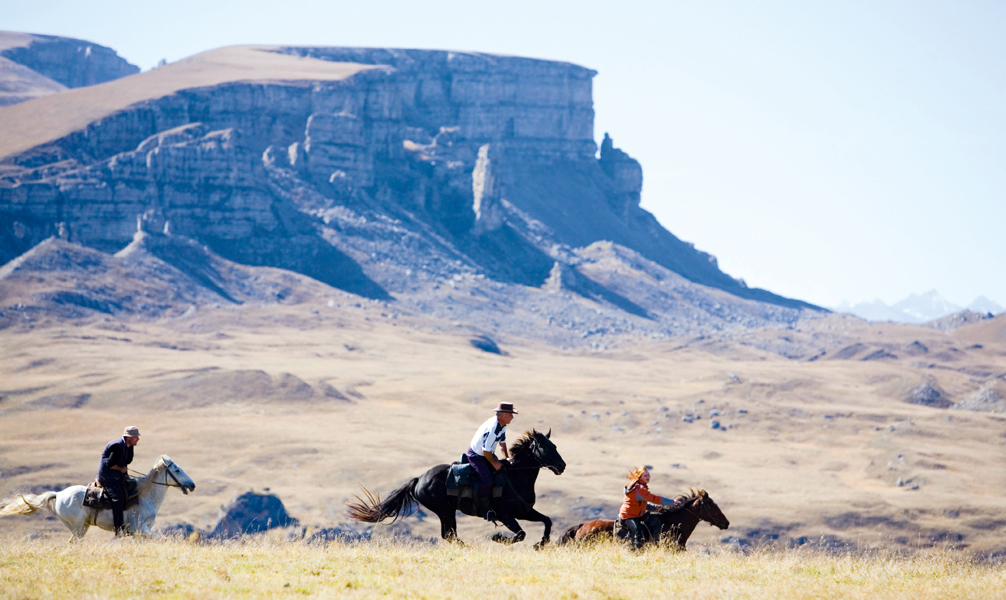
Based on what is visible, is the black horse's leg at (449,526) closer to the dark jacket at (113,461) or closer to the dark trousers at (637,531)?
the dark trousers at (637,531)

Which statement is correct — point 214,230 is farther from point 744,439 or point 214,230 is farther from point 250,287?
point 744,439

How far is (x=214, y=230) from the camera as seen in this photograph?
436 feet

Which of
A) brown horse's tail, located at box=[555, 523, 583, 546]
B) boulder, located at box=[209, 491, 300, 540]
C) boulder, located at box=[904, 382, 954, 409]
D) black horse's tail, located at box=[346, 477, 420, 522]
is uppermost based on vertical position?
black horse's tail, located at box=[346, 477, 420, 522]

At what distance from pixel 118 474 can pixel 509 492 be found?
661 cm

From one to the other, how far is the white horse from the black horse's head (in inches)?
220

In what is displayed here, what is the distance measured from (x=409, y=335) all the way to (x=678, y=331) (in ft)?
142

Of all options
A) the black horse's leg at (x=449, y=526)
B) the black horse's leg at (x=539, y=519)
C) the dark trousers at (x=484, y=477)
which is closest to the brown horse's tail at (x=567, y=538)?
the black horse's leg at (x=539, y=519)

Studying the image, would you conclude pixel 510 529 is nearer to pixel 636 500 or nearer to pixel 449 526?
pixel 449 526

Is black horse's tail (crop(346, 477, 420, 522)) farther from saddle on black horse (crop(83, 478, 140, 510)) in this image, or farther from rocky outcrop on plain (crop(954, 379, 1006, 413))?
rocky outcrop on plain (crop(954, 379, 1006, 413))

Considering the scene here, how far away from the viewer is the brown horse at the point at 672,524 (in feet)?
59.5

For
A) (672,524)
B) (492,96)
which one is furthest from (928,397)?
(492,96)

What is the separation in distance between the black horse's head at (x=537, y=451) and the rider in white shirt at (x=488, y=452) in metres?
0.32

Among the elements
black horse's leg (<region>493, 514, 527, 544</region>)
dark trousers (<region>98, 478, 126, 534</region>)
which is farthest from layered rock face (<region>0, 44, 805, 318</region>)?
black horse's leg (<region>493, 514, 527, 544</region>)

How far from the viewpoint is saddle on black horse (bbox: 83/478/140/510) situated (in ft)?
58.2
